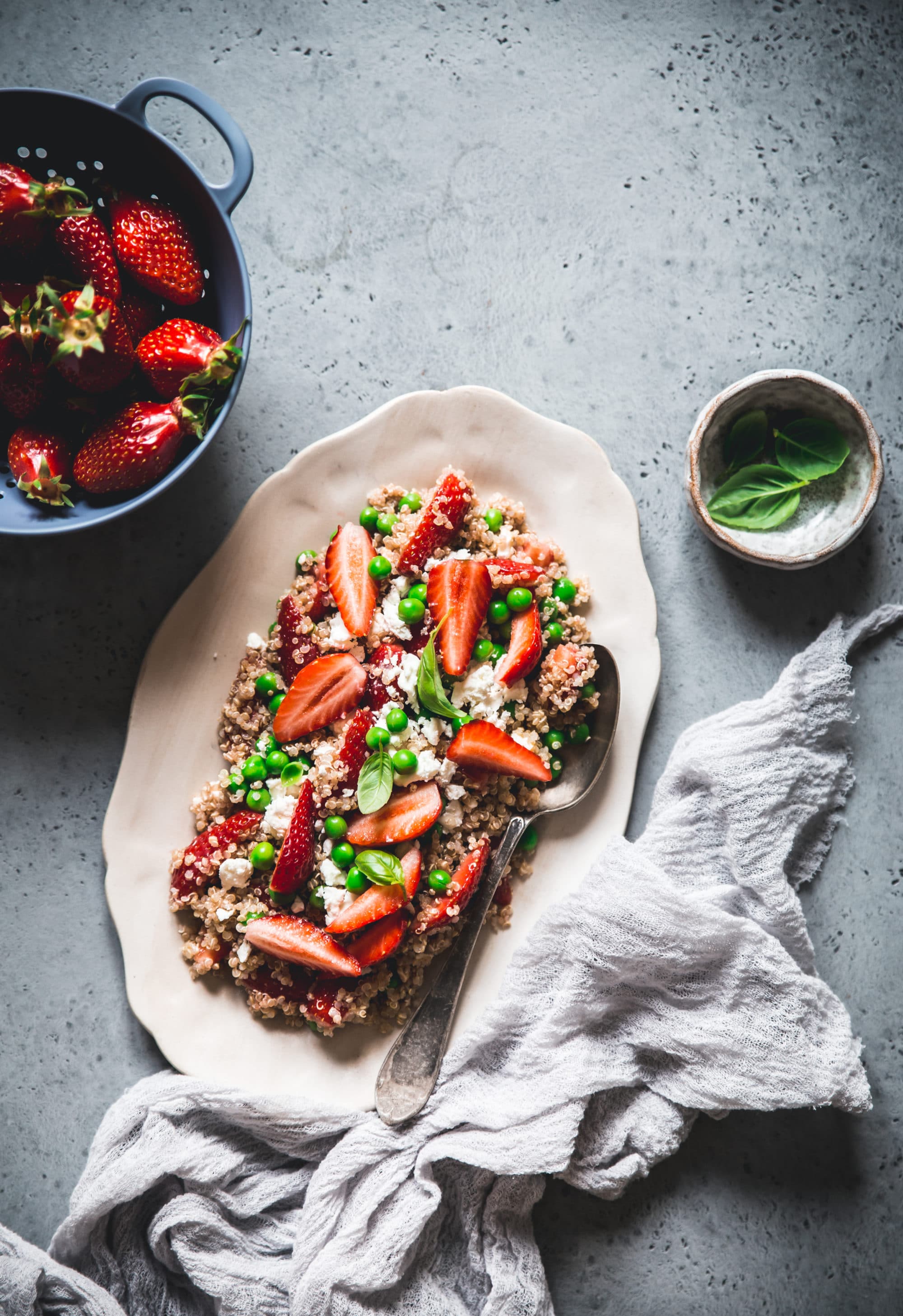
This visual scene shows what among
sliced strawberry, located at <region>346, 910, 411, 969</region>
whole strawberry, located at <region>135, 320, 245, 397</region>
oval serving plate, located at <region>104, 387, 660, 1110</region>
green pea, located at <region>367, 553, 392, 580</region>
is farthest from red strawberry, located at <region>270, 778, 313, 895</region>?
whole strawberry, located at <region>135, 320, 245, 397</region>

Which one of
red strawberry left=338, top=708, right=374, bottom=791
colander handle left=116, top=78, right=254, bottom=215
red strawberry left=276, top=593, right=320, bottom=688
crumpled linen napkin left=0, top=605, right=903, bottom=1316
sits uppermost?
colander handle left=116, top=78, right=254, bottom=215

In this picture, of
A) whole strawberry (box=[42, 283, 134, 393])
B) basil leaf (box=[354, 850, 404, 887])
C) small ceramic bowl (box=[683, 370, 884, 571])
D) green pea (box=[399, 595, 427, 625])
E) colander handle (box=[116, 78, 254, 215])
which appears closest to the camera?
whole strawberry (box=[42, 283, 134, 393])

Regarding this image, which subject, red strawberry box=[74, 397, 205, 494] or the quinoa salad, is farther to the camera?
the quinoa salad

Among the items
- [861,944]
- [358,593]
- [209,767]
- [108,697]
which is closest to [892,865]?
[861,944]

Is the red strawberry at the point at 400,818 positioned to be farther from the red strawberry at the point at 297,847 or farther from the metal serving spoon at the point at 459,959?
the metal serving spoon at the point at 459,959

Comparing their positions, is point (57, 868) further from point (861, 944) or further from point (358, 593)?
point (861, 944)

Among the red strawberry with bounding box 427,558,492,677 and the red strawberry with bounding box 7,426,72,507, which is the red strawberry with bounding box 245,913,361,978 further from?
the red strawberry with bounding box 7,426,72,507
